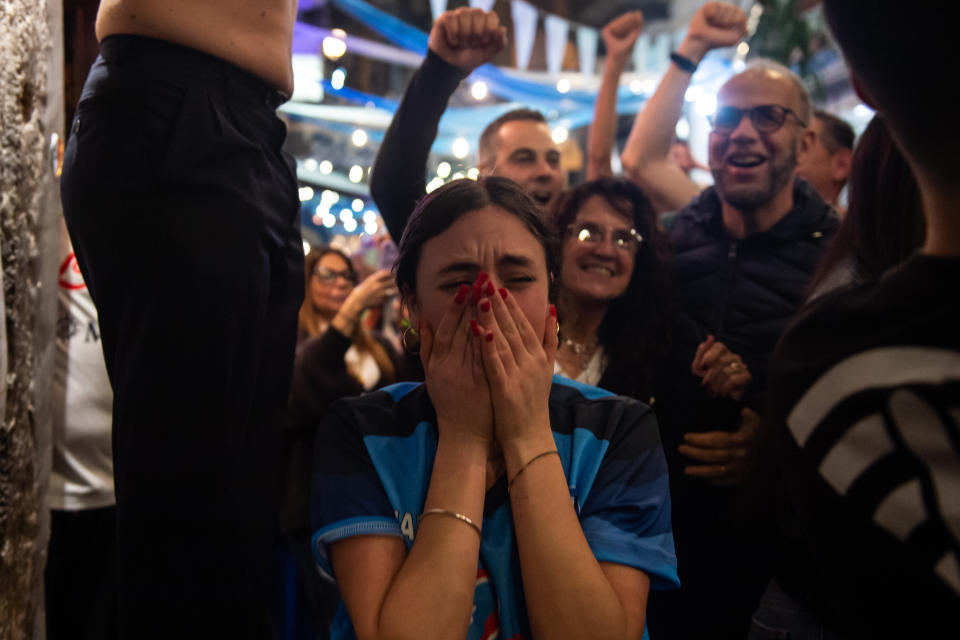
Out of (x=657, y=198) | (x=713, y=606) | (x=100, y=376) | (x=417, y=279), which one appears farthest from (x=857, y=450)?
(x=657, y=198)

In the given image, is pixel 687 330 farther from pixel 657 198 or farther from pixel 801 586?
pixel 657 198

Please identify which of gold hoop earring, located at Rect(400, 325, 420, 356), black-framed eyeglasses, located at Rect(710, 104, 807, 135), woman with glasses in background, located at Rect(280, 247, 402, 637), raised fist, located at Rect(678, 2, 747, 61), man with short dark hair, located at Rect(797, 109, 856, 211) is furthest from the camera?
man with short dark hair, located at Rect(797, 109, 856, 211)

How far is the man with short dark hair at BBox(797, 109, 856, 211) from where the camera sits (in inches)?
115

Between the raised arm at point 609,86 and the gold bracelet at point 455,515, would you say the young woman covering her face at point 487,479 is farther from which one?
the raised arm at point 609,86

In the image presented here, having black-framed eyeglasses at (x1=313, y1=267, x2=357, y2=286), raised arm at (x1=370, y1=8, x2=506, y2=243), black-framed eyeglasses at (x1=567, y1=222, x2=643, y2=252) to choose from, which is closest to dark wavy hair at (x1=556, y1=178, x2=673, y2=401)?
black-framed eyeglasses at (x1=567, y1=222, x2=643, y2=252)

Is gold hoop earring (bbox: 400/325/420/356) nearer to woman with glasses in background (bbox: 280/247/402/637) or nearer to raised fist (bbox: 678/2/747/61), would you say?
woman with glasses in background (bbox: 280/247/402/637)

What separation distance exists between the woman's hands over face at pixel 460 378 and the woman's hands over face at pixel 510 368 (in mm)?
14

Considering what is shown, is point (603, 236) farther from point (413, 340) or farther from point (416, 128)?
point (413, 340)

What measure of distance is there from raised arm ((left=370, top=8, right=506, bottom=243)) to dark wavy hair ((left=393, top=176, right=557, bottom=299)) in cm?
46

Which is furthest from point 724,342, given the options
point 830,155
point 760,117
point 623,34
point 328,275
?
point 328,275

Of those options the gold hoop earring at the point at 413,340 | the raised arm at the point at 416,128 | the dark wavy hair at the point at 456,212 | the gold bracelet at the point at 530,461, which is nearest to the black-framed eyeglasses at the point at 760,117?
the raised arm at the point at 416,128

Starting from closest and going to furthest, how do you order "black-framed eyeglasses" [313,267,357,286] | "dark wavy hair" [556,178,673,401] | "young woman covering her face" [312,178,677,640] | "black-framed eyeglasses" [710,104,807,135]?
1. "young woman covering her face" [312,178,677,640]
2. "dark wavy hair" [556,178,673,401]
3. "black-framed eyeglasses" [710,104,807,135]
4. "black-framed eyeglasses" [313,267,357,286]

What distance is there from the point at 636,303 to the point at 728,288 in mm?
258

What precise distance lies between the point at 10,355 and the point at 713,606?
5.36 ft
